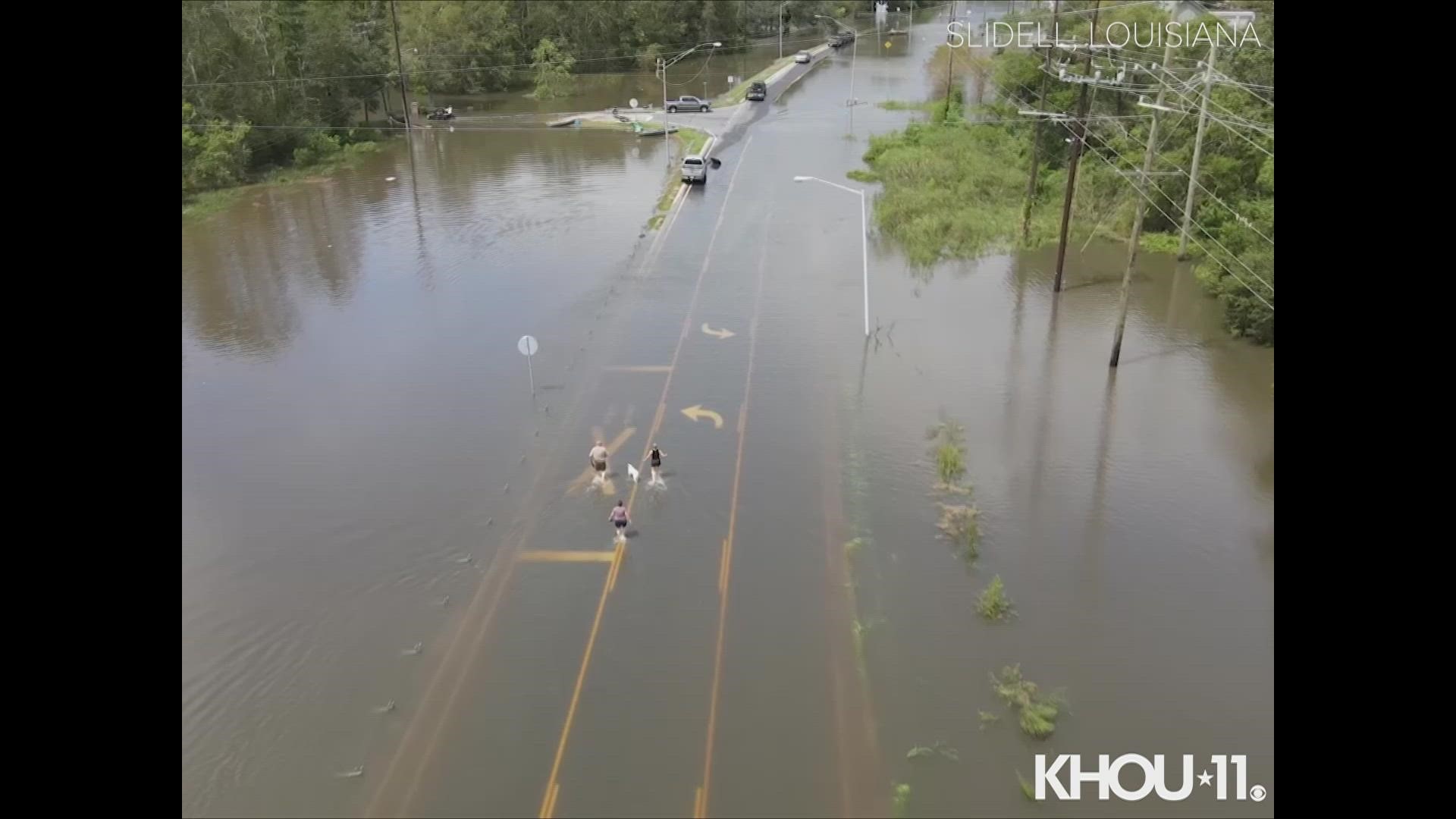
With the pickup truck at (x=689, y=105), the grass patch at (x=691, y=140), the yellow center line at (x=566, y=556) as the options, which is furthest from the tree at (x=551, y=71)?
the yellow center line at (x=566, y=556)

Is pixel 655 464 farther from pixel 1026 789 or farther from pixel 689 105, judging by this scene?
pixel 689 105

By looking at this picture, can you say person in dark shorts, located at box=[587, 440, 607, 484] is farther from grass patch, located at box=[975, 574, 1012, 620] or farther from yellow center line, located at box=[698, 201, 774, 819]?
grass patch, located at box=[975, 574, 1012, 620]

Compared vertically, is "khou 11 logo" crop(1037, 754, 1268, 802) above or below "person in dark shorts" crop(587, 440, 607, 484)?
below

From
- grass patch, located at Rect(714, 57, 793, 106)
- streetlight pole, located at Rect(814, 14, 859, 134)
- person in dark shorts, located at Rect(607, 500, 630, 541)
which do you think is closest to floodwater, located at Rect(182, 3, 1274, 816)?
person in dark shorts, located at Rect(607, 500, 630, 541)

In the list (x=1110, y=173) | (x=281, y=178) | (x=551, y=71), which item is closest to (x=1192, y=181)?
(x=1110, y=173)
